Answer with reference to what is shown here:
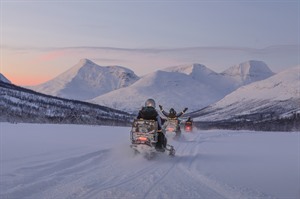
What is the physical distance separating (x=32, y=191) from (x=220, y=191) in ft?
13.5

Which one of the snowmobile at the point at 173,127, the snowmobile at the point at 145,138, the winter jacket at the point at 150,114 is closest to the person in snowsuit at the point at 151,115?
the winter jacket at the point at 150,114

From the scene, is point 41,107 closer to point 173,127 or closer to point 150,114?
point 173,127

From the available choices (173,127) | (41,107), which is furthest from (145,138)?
(41,107)

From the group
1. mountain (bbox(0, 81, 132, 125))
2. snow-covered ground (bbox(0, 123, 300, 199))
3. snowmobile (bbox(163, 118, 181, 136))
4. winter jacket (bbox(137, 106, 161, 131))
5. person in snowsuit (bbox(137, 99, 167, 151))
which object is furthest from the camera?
mountain (bbox(0, 81, 132, 125))

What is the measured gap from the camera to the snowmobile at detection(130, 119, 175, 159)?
17906mm

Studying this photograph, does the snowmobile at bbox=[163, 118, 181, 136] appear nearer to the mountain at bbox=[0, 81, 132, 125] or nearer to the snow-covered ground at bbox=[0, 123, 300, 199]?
the snow-covered ground at bbox=[0, 123, 300, 199]

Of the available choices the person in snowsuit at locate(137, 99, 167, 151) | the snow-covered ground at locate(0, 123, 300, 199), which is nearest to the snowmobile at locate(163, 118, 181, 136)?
the person in snowsuit at locate(137, 99, 167, 151)

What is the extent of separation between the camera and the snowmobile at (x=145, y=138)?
1791cm

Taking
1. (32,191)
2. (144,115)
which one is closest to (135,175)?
(32,191)

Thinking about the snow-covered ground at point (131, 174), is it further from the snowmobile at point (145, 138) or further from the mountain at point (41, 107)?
the mountain at point (41, 107)

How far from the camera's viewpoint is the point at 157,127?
1886 centimetres

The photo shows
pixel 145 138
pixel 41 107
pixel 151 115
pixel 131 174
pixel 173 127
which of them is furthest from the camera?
pixel 41 107

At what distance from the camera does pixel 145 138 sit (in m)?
18.1

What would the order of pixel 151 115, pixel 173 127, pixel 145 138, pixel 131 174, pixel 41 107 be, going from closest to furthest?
pixel 131 174
pixel 145 138
pixel 151 115
pixel 173 127
pixel 41 107
